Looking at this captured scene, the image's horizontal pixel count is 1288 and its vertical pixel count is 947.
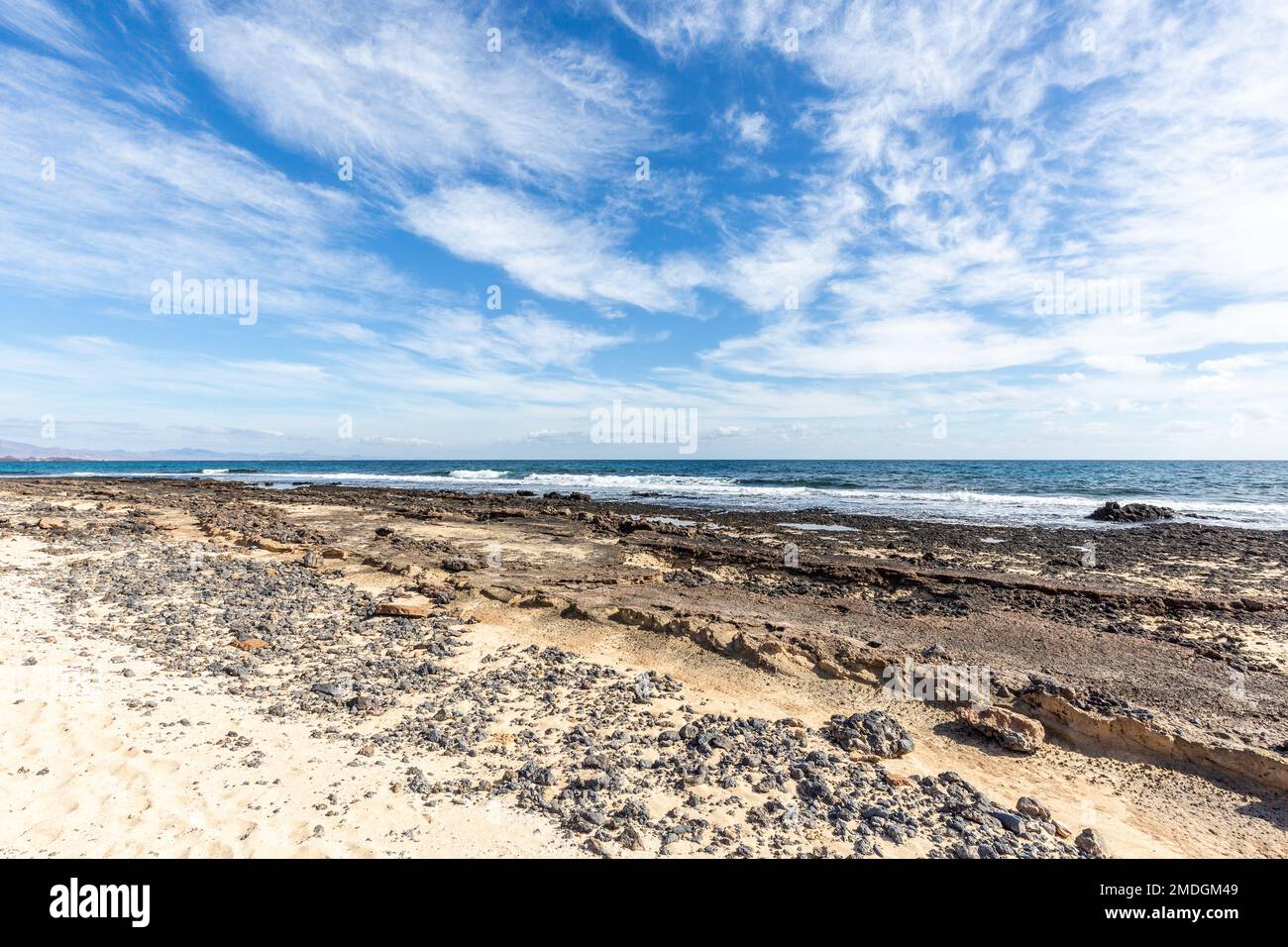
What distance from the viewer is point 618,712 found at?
19.3 ft

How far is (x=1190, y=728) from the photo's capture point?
5676mm

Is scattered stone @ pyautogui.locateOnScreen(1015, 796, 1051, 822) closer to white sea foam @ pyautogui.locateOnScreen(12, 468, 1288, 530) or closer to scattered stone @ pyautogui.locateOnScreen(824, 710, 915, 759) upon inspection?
scattered stone @ pyautogui.locateOnScreen(824, 710, 915, 759)

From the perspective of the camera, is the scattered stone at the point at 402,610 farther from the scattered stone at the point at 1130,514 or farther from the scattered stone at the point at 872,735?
the scattered stone at the point at 1130,514

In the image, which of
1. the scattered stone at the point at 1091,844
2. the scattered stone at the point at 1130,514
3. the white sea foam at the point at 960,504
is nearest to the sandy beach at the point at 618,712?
the scattered stone at the point at 1091,844

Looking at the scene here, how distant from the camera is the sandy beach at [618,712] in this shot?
3941mm

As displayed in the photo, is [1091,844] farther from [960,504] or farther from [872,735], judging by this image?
[960,504]

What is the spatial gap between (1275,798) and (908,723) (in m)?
2.81

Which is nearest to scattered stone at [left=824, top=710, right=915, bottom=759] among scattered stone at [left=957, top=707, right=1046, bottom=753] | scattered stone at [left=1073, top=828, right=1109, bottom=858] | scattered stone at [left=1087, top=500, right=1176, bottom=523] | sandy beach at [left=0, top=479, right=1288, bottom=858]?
sandy beach at [left=0, top=479, right=1288, bottom=858]

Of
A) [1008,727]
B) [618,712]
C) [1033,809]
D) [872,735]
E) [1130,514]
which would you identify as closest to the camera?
[1033,809]

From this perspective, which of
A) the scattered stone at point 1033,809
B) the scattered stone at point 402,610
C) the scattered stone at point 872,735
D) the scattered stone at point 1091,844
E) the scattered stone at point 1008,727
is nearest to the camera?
the scattered stone at point 1091,844

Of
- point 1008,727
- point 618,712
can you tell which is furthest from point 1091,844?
point 618,712

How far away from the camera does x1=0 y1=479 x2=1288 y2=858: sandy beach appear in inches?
155
